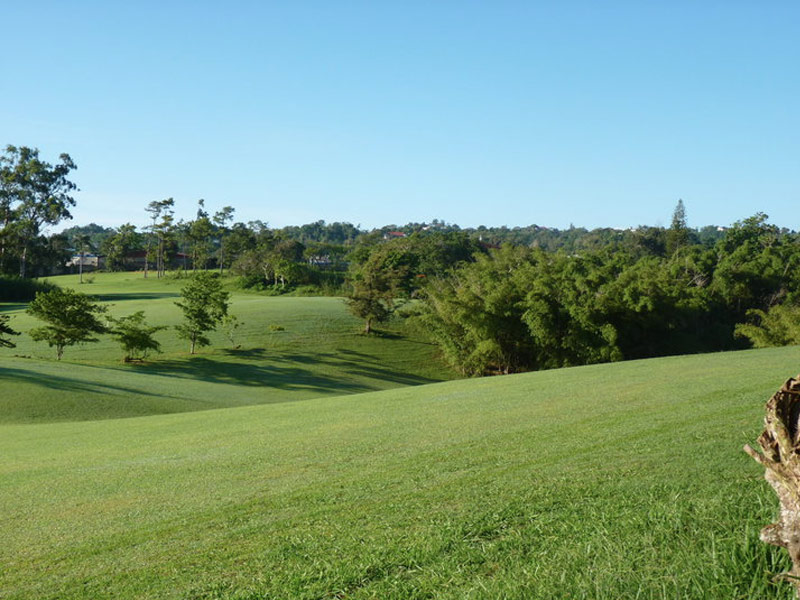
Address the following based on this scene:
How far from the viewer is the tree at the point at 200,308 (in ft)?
152

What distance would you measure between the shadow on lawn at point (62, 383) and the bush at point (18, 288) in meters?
46.8

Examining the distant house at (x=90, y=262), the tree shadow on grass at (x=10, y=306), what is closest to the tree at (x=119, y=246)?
the distant house at (x=90, y=262)

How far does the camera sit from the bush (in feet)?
242

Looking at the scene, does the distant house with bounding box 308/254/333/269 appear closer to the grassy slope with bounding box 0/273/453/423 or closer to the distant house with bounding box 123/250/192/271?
the distant house with bounding box 123/250/192/271

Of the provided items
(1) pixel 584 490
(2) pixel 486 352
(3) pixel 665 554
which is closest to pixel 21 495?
(1) pixel 584 490

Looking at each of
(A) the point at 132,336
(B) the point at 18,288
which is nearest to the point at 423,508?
(A) the point at 132,336

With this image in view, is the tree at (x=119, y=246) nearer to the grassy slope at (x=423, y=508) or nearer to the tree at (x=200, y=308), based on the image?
the tree at (x=200, y=308)

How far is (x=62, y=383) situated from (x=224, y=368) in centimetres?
1386

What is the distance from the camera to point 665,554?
480 cm

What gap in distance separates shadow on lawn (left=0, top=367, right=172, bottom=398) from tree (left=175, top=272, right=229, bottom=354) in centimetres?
1467

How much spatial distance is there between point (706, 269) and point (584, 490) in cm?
5828

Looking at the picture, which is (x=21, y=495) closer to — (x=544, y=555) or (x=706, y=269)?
(x=544, y=555)

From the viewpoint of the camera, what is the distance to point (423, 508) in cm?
749

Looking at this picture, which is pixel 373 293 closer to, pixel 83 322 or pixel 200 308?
pixel 200 308
